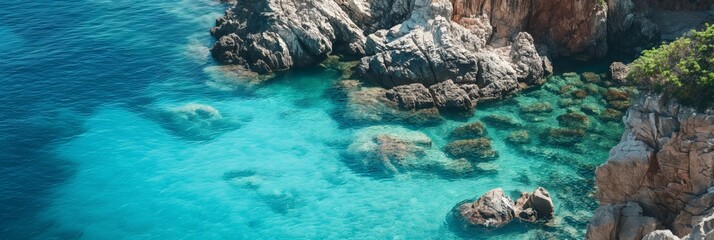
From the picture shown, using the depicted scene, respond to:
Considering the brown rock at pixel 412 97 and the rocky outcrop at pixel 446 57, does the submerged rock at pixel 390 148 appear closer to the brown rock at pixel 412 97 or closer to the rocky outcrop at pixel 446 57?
the brown rock at pixel 412 97

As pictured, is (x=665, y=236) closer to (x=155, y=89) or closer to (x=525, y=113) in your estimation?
(x=525, y=113)

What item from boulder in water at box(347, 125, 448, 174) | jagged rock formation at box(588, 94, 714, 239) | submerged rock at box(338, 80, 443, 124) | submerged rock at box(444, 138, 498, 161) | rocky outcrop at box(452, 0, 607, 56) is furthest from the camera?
rocky outcrop at box(452, 0, 607, 56)

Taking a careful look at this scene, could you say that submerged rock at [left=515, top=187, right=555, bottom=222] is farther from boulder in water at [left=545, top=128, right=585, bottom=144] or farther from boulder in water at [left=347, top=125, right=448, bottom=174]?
boulder in water at [left=545, top=128, right=585, bottom=144]

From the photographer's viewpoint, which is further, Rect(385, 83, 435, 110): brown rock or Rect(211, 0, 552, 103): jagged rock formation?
Rect(211, 0, 552, 103): jagged rock formation

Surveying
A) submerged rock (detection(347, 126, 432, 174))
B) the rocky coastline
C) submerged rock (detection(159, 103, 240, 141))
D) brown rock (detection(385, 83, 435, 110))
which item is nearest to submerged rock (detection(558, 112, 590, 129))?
the rocky coastline

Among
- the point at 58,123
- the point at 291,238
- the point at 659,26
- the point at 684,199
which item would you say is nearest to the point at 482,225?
the point at 291,238

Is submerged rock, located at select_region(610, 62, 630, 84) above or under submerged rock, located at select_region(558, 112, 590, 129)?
above

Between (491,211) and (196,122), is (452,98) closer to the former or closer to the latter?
(491,211)
